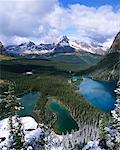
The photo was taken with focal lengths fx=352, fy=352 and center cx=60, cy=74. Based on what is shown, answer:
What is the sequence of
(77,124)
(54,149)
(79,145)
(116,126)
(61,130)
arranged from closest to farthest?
(116,126) → (54,149) → (79,145) → (61,130) → (77,124)

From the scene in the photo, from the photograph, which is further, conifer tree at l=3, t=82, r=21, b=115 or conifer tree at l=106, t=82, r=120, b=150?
conifer tree at l=106, t=82, r=120, b=150

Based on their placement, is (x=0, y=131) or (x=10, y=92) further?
(x=0, y=131)

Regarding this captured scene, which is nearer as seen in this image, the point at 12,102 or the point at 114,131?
the point at 12,102

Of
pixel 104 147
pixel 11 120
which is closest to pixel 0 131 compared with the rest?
pixel 104 147

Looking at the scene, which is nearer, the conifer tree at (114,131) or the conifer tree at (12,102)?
Result: the conifer tree at (12,102)

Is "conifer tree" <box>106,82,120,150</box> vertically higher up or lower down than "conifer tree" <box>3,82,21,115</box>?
lower down

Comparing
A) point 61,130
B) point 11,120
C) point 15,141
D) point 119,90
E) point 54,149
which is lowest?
point 61,130

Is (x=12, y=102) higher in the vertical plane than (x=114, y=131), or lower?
higher

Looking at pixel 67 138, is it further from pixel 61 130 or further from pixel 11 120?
pixel 11 120

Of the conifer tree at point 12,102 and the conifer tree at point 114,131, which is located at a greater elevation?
the conifer tree at point 12,102

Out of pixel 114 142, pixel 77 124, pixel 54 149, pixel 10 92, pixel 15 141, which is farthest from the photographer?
pixel 77 124

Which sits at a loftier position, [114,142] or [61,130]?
[114,142]
